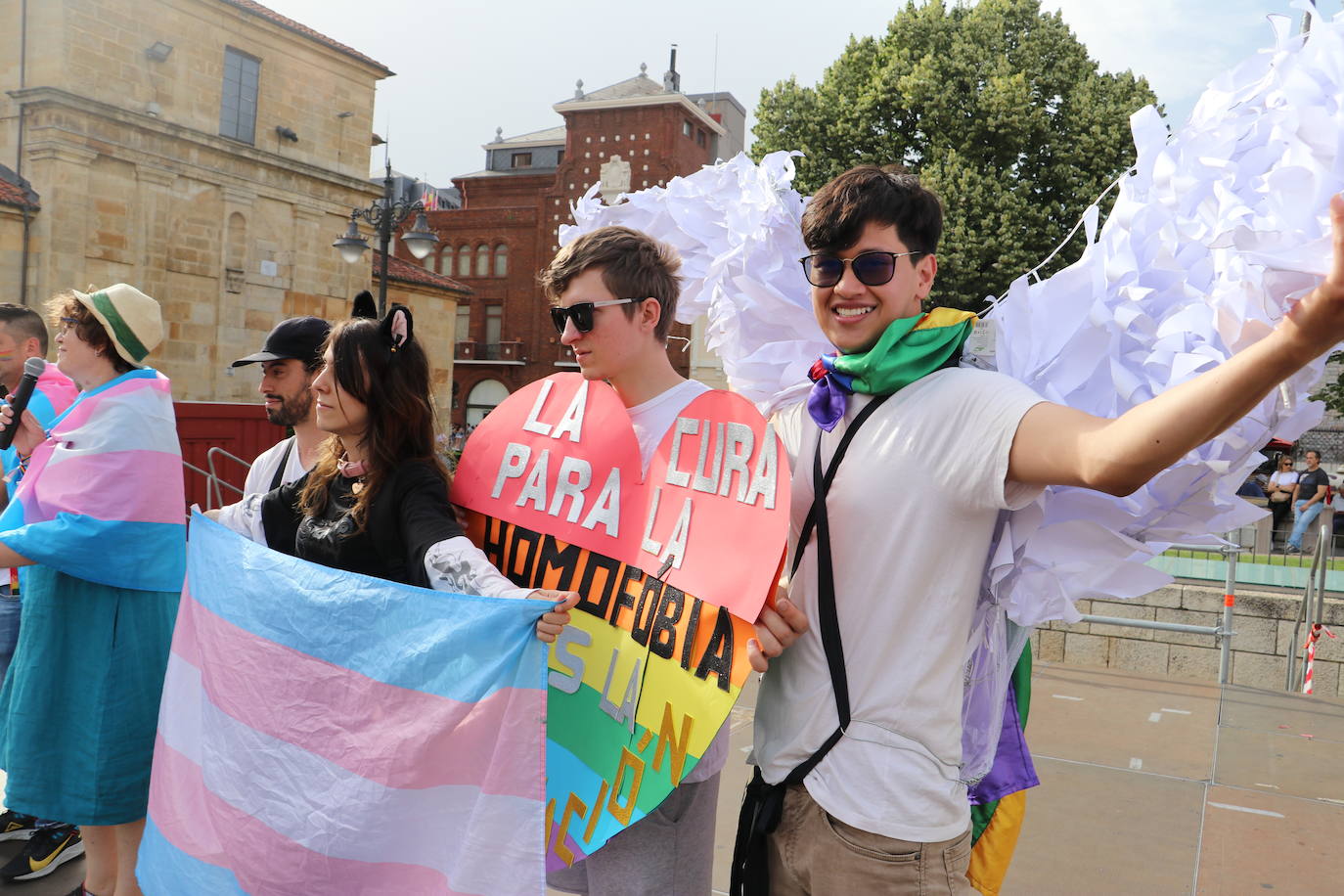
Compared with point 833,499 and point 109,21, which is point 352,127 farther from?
point 833,499

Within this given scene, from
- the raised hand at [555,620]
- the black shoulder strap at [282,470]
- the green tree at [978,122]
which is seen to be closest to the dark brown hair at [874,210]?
the raised hand at [555,620]

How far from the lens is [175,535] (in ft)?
10.6

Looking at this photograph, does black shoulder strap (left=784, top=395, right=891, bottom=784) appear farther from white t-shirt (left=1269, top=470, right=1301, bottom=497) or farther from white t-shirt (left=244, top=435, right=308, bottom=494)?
white t-shirt (left=1269, top=470, right=1301, bottom=497)

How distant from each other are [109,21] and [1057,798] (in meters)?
21.4

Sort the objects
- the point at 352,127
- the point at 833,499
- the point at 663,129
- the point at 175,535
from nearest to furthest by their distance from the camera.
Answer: the point at 833,499
the point at 175,535
the point at 352,127
the point at 663,129

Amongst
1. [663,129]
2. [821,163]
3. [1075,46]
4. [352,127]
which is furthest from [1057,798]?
[663,129]

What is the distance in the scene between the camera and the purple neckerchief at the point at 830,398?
5.80 ft

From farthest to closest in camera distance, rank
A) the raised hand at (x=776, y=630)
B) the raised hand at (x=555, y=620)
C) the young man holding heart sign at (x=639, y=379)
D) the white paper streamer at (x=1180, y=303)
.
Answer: the young man holding heart sign at (x=639, y=379)
the raised hand at (x=555, y=620)
the raised hand at (x=776, y=630)
the white paper streamer at (x=1180, y=303)

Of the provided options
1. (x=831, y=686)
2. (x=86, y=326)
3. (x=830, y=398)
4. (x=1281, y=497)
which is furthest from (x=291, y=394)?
(x=1281, y=497)

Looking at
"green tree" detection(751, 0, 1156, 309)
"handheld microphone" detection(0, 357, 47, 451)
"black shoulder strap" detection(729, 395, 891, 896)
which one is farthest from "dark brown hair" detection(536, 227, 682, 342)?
"green tree" detection(751, 0, 1156, 309)

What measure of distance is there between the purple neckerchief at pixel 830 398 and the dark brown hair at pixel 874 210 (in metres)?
0.23

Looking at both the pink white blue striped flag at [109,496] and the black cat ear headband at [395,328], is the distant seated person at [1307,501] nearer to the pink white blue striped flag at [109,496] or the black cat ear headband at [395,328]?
the black cat ear headband at [395,328]

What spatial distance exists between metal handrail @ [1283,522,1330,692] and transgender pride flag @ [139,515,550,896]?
7636 millimetres

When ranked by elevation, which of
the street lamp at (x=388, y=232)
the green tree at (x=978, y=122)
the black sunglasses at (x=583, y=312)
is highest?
the green tree at (x=978, y=122)
